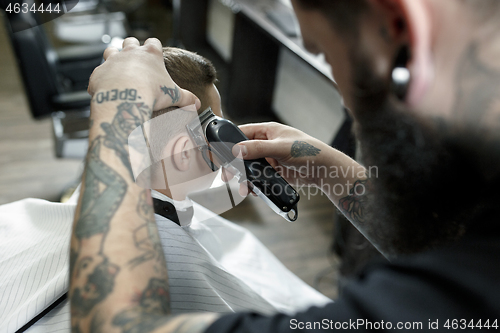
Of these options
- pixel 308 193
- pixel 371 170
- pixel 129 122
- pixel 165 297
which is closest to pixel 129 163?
pixel 129 122

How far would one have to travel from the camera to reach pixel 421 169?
1.49 feet

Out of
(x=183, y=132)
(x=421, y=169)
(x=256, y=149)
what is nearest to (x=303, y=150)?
(x=256, y=149)

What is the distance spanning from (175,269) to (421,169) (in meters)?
0.60

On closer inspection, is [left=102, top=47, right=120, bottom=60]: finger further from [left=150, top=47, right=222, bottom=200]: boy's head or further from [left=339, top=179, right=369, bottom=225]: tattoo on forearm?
[left=339, top=179, right=369, bottom=225]: tattoo on forearm

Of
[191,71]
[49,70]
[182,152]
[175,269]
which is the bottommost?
[175,269]

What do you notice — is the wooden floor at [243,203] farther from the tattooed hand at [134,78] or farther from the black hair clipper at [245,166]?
the tattooed hand at [134,78]

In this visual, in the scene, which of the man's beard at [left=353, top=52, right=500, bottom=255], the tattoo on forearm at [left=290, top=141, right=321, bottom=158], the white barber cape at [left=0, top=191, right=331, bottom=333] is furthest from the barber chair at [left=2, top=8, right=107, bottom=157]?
the man's beard at [left=353, top=52, right=500, bottom=255]

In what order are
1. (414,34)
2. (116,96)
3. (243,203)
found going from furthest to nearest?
(243,203) → (116,96) → (414,34)

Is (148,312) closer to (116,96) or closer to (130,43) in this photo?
(116,96)

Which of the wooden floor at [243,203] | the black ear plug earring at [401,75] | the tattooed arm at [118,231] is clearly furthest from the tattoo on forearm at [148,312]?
the wooden floor at [243,203]

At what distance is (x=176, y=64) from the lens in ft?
2.76

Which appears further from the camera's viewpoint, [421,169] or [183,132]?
[183,132]

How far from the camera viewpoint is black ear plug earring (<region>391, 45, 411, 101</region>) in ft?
1.34

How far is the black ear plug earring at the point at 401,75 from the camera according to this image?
1.34 feet
